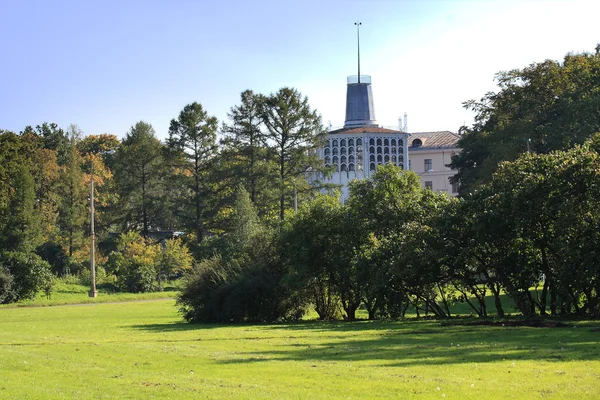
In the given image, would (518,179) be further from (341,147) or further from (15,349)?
(341,147)

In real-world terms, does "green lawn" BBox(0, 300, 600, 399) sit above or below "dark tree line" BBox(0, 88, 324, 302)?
below

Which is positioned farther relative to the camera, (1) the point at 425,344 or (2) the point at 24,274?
(2) the point at 24,274

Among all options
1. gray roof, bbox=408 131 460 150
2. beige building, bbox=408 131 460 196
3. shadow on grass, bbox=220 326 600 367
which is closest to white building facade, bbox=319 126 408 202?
beige building, bbox=408 131 460 196

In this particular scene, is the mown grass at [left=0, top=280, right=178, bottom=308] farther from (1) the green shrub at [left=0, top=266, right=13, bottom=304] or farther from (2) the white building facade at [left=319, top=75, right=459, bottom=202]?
(2) the white building facade at [left=319, top=75, right=459, bottom=202]

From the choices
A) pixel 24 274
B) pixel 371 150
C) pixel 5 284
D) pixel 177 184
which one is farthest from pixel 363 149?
pixel 5 284

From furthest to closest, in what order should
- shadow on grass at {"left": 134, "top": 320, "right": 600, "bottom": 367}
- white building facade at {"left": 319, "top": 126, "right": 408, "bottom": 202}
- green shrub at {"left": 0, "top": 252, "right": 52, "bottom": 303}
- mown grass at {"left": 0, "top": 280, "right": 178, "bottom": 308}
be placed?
1. white building facade at {"left": 319, "top": 126, "right": 408, "bottom": 202}
2. green shrub at {"left": 0, "top": 252, "right": 52, "bottom": 303}
3. mown grass at {"left": 0, "top": 280, "right": 178, "bottom": 308}
4. shadow on grass at {"left": 134, "top": 320, "right": 600, "bottom": 367}

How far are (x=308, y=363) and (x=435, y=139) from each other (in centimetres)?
12340

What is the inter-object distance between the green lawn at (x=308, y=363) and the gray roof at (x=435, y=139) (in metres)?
107

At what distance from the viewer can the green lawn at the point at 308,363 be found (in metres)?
15.1

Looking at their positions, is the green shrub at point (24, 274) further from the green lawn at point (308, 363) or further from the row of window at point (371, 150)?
the row of window at point (371, 150)

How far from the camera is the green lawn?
1509 cm

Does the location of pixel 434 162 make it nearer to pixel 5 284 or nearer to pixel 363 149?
pixel 363 149

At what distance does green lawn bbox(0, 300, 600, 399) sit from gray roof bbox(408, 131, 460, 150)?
4223 inches

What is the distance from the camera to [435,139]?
140000 mm
